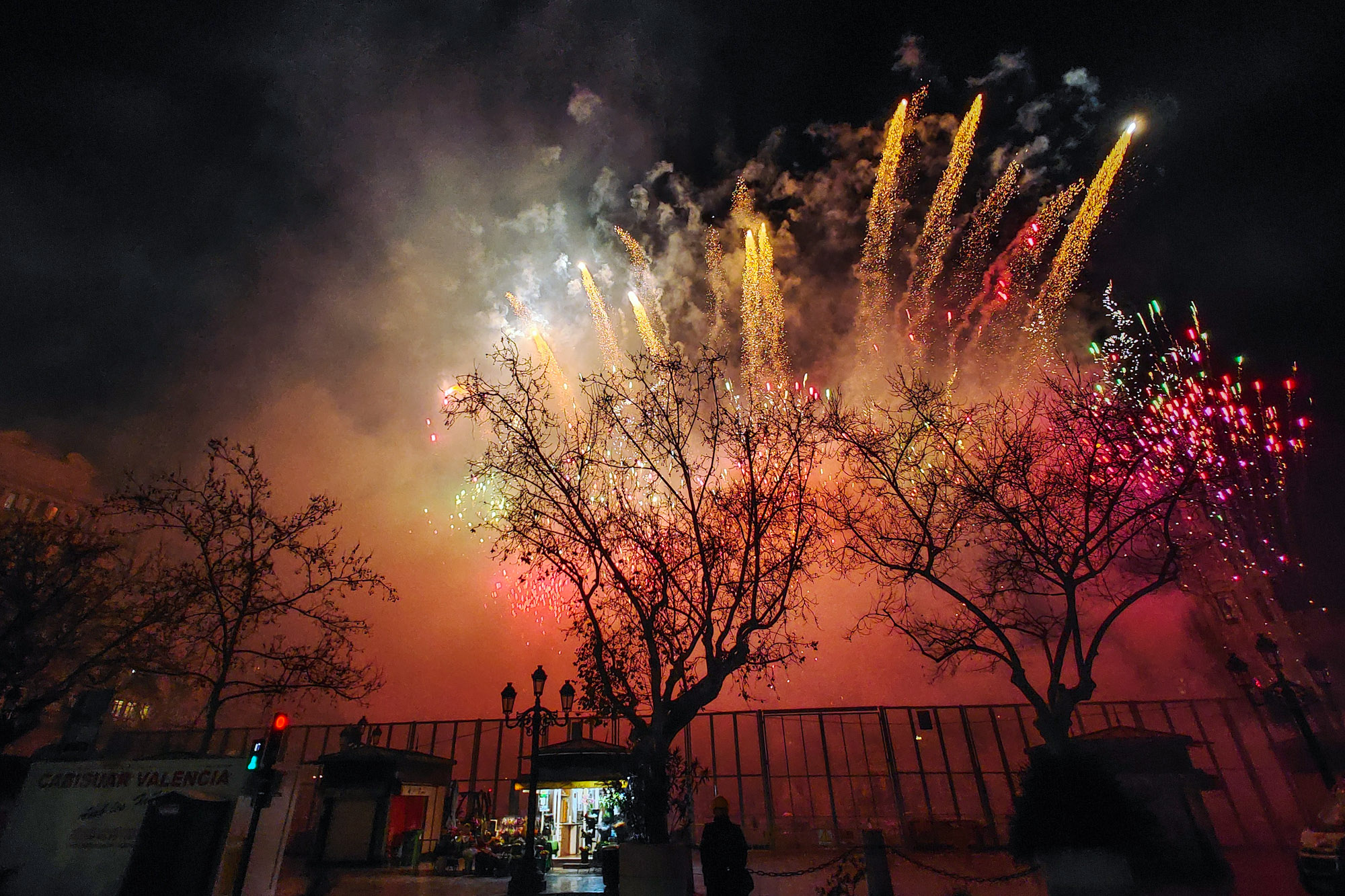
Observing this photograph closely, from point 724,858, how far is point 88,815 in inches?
497

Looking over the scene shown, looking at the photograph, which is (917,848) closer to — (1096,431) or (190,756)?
(1096,431)

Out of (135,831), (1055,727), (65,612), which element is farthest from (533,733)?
(65,612)

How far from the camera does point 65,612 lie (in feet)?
85.7

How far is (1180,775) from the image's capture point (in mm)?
14211

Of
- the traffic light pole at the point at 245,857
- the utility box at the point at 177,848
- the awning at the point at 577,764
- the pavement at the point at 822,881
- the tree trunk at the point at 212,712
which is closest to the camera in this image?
the traffic light pole at the point at 245,857

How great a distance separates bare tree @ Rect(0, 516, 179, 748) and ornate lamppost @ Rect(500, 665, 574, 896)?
13.4 meters

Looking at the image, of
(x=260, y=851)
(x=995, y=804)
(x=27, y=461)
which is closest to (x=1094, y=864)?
(x=260, y=851)

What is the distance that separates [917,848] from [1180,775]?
1384cm

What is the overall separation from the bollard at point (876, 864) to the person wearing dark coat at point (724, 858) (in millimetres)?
4750

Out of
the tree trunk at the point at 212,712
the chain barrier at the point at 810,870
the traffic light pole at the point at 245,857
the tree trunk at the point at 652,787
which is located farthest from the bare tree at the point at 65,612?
the chain barrier at the point at 810,870

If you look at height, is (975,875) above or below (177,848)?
below

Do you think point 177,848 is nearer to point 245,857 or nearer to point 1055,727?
point 245,857

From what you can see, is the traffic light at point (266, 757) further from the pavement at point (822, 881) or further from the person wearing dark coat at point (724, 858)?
the person wearing dark coat at point (724, 858)

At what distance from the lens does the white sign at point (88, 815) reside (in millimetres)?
11172
